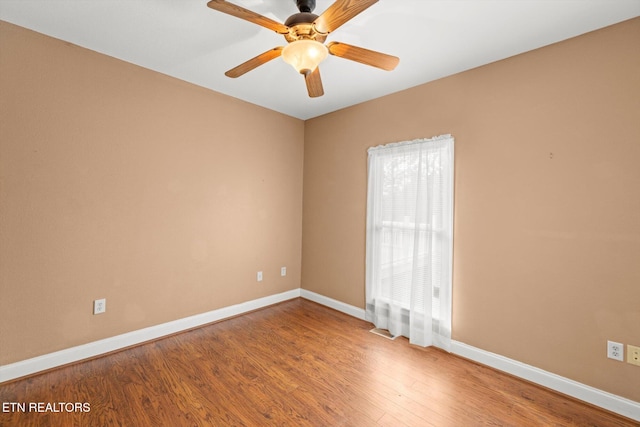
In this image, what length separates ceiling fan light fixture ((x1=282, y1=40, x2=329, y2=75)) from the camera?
61.4 inches

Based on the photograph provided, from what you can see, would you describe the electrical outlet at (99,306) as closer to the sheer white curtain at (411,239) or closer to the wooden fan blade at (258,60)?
the wooden fan blade at (258,60)

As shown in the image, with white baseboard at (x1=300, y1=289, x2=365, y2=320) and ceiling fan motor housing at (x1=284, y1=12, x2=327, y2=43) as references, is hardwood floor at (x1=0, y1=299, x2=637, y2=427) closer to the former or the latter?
white baseboard at (x1=300, y1=289, x2=365, y2=320)

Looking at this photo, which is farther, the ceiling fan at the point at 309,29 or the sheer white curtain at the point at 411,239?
the sheer white curtain at the point at 411,239

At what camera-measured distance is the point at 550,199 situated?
2.12 m

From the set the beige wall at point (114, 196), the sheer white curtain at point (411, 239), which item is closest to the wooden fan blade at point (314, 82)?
the sheer white curtain at point (411, 239)

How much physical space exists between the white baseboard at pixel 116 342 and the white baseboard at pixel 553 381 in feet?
7.89

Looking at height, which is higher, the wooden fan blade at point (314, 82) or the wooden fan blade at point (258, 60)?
the wooden fan blade at point (258, 60)

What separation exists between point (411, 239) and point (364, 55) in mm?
1827

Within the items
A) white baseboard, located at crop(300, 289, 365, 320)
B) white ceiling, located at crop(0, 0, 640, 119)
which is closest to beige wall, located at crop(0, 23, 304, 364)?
white ceiling, located at crop(0, 0, 640, 119)

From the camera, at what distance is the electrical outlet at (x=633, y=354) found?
179cm

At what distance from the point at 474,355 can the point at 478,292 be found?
0.55m

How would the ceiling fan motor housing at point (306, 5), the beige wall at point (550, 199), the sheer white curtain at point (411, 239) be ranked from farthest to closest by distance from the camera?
the sheer white curtain at point (411, 239) < the beige wall at point (550, 199) < the ceiling fan motor housing at point (306, 5)

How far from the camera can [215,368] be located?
2.28m

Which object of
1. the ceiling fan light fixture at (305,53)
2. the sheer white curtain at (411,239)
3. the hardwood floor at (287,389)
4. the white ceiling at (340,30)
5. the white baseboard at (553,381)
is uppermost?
the white ceiling at (340,30)
